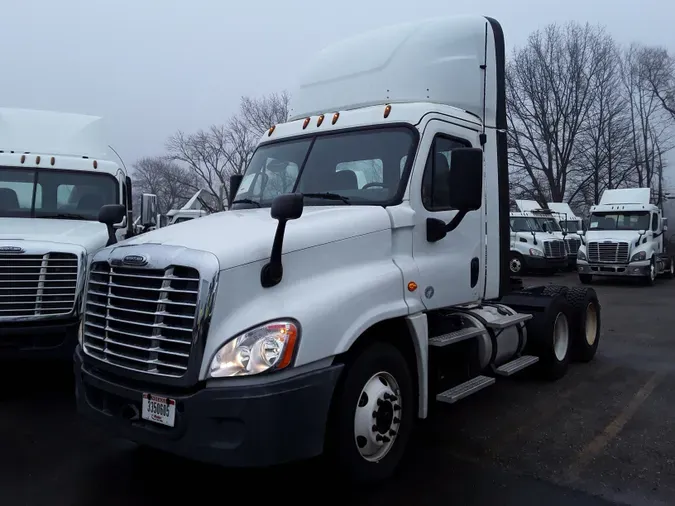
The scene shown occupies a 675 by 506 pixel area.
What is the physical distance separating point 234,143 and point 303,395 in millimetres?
43546

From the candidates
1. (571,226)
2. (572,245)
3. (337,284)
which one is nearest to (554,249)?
(572,245)

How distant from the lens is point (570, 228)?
1089 inches

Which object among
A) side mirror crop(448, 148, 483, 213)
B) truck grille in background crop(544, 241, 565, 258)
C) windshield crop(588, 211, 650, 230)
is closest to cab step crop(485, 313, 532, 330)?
side mirror crop(448, 148, 483, 213)

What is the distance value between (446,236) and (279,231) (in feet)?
6.04

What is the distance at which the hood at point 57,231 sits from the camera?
6250 mm

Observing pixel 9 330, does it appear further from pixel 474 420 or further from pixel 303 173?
pixel 474 420

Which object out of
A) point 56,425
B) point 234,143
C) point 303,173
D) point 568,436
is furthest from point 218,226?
point 234,143

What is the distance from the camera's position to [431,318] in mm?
4961

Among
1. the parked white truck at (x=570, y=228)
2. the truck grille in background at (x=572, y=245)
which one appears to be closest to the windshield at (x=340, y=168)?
the parked white truck at (x=570, y=228)

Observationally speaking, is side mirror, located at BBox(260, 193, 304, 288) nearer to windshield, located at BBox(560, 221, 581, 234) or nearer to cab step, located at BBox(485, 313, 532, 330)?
cab step, located at BBox(485, 313, 532, 330)

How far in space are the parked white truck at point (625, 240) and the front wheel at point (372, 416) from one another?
17.6m

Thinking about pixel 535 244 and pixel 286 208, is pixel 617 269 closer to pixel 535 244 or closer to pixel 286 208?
pixel 535 244

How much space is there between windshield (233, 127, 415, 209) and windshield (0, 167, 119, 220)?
11.5 feet

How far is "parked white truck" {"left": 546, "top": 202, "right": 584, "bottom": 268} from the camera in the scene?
25.2 m
